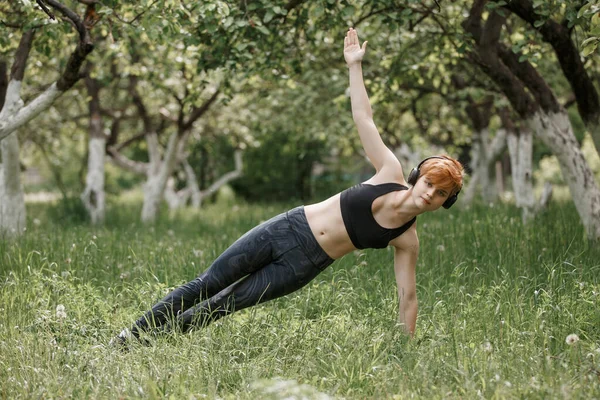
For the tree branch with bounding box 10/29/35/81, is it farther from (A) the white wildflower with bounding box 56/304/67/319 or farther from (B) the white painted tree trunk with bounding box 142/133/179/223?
(B) the white painted tree trunk with bounding box 142/133/179/223

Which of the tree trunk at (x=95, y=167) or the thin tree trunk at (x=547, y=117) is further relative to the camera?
the tree trunk at (x=95, y=167)

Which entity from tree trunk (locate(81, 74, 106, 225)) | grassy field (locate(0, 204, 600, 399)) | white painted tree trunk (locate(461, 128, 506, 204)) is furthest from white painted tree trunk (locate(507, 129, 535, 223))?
tree trunk (locate(81, 74, 106, 225))

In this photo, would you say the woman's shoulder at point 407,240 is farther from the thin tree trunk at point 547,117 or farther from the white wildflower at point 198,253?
the thin tree trunk at point 547,117

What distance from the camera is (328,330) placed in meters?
4.74

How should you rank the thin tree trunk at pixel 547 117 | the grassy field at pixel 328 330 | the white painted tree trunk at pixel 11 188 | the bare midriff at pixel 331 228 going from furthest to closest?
the white painted tree trunk at pixel 11 188
the thin tree trunk at pixel 547 117
the bare midriff at pixel 331 228
the grassy field at pixel 328 330

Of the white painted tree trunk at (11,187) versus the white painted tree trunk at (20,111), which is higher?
the white painted tree trunk at (20,111)

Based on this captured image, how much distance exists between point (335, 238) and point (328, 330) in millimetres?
734

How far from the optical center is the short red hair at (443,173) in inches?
163

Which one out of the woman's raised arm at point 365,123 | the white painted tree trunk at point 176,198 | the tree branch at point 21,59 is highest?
the tree branch at point 21,59

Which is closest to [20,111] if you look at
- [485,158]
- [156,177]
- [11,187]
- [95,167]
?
[11,187]

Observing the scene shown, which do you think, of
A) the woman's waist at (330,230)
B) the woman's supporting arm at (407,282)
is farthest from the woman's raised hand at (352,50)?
the woman's supporting arm at (407,282)

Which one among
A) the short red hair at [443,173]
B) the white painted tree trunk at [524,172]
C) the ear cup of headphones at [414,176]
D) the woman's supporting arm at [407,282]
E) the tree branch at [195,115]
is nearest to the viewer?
the short red hair at [443,173]

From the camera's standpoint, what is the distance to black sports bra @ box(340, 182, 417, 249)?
14.1 ft

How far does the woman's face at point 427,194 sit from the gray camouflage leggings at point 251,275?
2.29 ft
